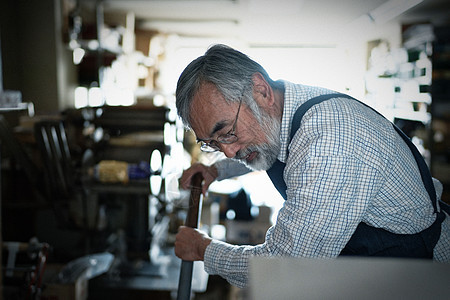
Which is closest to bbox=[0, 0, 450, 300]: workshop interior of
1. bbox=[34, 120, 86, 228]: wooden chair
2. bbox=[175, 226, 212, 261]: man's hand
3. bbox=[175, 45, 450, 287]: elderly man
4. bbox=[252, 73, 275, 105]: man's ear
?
bbox=[34, 120, 86, 228]: wooden chair

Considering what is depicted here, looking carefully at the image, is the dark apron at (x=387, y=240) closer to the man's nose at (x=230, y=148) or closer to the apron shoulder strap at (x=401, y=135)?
the apron shoulder strap at (x=401, y=135)

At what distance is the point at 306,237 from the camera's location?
1084 mm

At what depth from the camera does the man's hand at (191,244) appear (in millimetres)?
1271

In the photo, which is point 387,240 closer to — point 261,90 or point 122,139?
point 261,90

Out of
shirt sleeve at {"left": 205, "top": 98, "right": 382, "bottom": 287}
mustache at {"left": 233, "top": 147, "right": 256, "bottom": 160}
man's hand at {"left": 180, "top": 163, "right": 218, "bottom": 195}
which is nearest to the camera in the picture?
shirt sleeve at {"left": 205, "top": 98, "right": 382, "bottom": 287}

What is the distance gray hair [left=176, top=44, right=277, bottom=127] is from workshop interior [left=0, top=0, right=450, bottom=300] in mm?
482

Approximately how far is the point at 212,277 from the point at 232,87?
7.35ft

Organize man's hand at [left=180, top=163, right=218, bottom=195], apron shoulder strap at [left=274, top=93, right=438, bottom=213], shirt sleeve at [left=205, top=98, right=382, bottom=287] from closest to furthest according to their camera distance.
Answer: shirt sleeve at [left=205, top=98, right=382, bottom=287]
apron shoulder strap at [left=274, top=93, right=438, bottom=213]
man's hand at [left=180, top=163, right=218, bottom=195]

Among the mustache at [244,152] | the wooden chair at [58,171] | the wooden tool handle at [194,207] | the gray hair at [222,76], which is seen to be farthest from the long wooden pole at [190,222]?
the wooden chair at [58,171]

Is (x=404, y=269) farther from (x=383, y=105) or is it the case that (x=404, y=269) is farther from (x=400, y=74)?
(x=400, y=74)

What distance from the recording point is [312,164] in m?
1.09

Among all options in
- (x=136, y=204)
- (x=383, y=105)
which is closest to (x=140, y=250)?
(x=136, y=204)

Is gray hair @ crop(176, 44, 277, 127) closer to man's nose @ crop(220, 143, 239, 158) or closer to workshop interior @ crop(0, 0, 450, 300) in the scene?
man's nose @ crop(220, 143, 239, 158)

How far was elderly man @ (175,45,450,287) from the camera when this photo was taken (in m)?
1.09
